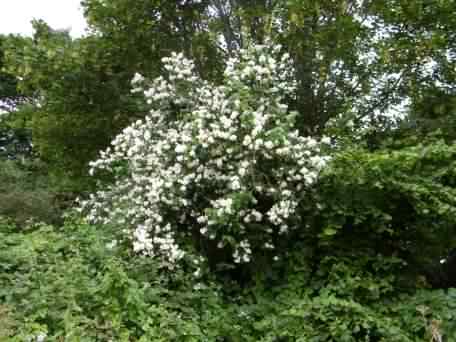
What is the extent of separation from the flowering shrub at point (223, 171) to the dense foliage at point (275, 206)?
0.02 meters

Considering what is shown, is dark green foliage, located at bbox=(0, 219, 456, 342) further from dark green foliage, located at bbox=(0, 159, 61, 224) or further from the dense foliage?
dark green foliage, located at bbox=(0, 159, 61, 224)

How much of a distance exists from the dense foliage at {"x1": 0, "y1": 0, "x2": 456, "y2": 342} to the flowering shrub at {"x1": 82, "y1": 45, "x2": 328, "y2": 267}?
0.06ft

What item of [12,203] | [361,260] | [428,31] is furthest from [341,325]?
[12,203]

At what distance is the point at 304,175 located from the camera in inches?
187

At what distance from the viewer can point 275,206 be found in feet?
15.5

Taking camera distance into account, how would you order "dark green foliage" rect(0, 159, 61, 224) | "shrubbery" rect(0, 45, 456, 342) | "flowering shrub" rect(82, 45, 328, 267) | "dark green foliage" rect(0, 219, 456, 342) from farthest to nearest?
"dark green foliage" rect(0, 159, 61, 224) → "flowering shrub" rect(82, 45, 328, 267) → "shrubbery" rect(0, 45, 456, 342) → "dark green foliage" rect(0, 219, 456, 342)

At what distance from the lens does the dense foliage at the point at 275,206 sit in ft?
13.8

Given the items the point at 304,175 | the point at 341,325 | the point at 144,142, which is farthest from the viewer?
the point at 144,142

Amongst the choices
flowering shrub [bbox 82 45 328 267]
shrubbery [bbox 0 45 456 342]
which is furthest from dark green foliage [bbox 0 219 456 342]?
flowering shrub [bbox 82 45 328 267]

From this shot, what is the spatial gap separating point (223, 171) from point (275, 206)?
2.09 feet

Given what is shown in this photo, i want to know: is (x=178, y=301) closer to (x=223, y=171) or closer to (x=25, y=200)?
(x=223, y=171)

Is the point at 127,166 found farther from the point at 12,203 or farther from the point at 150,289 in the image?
the point at 12,203

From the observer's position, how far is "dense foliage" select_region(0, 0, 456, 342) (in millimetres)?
4207

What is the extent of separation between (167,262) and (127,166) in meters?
1.43
